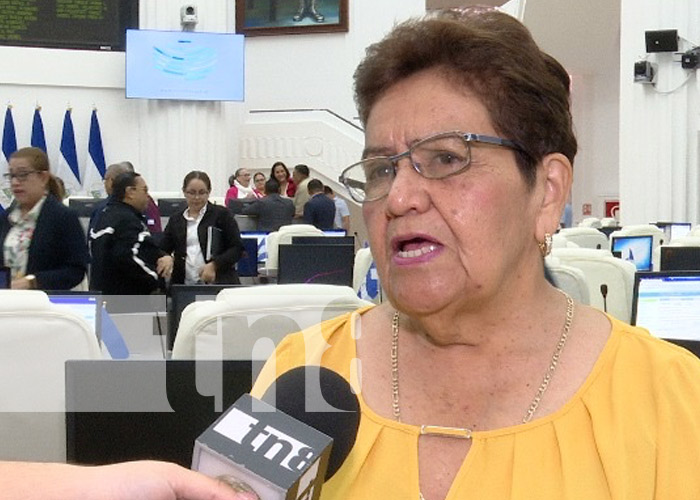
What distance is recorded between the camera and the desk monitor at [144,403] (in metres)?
2.04

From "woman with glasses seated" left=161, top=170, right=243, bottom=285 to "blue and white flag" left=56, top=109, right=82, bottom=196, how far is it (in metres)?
9.22

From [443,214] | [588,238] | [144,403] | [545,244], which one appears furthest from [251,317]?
[588,238]

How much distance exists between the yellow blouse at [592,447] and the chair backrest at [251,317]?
→ 1.28 meters

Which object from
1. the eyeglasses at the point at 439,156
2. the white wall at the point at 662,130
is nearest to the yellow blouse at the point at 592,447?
the eyeglasses at the point at 439,156

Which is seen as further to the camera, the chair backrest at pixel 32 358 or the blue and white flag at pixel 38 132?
the blue and white flag at pixel 38 132

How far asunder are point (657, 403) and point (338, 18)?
19553 millimetres

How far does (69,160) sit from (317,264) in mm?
10444

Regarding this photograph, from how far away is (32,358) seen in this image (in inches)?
113

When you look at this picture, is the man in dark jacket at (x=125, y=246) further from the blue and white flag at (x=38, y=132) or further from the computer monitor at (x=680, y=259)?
the blue and white flag at (x=38, y=132)

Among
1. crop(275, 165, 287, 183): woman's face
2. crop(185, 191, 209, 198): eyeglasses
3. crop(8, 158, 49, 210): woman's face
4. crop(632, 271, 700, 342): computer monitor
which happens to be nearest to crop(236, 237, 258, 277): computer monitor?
crop(185, 191, 209, 198): eyeglasses

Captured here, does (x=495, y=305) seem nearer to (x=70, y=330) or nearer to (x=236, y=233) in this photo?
(x=70, y=330)

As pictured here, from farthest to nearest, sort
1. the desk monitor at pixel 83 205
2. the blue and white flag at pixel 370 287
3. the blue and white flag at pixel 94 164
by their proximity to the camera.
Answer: the blue and white flag at pixel 94 164 < the desk monitor at pixel 83 205 < the blue and white flag at pixel 370 287

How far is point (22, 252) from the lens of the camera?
569cm

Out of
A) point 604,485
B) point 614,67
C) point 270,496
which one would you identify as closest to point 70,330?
point 604,485
